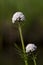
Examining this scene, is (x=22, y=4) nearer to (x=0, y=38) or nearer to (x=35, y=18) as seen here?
(x=35, y=18)

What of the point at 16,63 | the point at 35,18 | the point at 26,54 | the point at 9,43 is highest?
the point at 35,18

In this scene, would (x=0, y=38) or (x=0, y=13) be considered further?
(x=0, y=13)

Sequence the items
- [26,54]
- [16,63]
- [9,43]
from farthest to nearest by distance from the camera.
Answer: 1. [9,43]
2. [16,63]
3. [26,54]

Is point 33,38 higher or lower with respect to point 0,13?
lower

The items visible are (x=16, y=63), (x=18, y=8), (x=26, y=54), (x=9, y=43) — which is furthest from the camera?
(x=18, y=8)

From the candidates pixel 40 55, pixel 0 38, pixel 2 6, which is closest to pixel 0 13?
pixel 2 6

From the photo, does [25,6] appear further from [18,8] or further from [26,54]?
[26,54]
